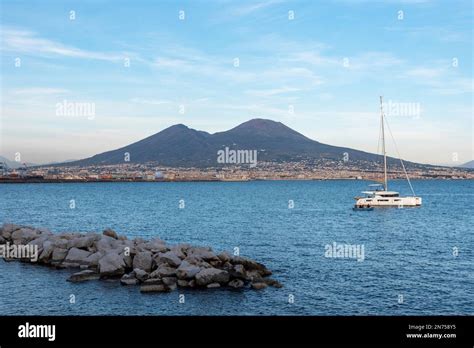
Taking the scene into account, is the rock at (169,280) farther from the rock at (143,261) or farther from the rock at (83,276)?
the rock at (83,276)

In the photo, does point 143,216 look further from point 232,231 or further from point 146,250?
point 146,250

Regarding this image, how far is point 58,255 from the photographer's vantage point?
31734 millimetres

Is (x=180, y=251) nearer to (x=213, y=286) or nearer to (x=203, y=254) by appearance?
(x=203, y=254)

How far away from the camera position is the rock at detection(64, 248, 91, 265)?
30734 mm

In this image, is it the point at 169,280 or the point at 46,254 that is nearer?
the point at 169,280

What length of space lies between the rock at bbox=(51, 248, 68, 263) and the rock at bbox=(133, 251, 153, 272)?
6217 mm

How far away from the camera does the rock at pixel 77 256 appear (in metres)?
30.7

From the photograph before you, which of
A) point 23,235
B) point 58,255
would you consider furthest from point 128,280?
point 23,235

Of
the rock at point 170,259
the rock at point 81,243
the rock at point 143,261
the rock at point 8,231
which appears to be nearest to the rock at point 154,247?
the rock at point 143,261

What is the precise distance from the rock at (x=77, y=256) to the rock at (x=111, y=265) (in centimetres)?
292

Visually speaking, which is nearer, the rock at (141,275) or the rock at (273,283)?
the rock at (141,275)

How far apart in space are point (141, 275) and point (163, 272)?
3.83 feet

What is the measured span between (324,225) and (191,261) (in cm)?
3545
